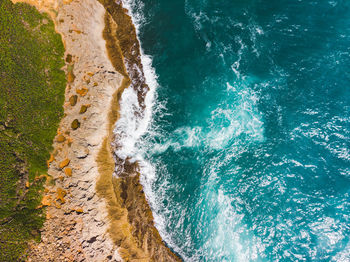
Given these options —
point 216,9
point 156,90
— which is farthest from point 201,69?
point 216,9

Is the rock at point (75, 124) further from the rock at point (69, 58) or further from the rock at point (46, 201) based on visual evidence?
the rock at point (46, 201)

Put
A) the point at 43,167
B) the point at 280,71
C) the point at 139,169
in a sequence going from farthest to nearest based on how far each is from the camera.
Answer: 1. the point at 280,71
2. the point at 139,169
3. the point at 43,167

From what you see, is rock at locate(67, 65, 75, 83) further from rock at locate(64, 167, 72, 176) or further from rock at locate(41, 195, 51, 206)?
rock at locate(41, 195, 51, 206)

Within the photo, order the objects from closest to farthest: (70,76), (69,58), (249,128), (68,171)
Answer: (68,171), (70,76), (69,58), (249,128)

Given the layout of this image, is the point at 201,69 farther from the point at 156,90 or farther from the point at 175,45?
the point at 156,90

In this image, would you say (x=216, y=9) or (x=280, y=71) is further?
(x=216, y=9)

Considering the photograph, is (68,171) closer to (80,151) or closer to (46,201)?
(80,151)

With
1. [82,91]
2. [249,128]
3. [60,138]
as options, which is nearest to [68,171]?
[60,138]

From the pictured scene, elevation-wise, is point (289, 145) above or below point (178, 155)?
above
